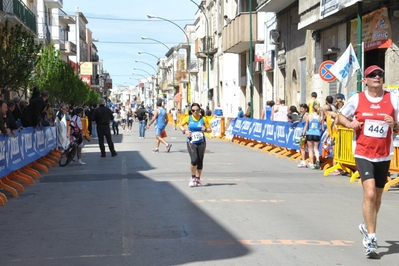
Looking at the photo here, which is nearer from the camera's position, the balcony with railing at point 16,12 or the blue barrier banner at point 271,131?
the blue barrier banner at point 271,131

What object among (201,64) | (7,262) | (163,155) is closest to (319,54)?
(163,155)

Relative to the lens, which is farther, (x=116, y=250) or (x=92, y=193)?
(x=92, y=193)

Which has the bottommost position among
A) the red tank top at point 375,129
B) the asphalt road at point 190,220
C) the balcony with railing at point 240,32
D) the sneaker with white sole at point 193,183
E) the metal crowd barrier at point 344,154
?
the asphalt road at point 190,220

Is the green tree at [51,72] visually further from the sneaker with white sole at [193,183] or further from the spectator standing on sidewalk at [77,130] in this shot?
the sneaker with white sole at [193,183]

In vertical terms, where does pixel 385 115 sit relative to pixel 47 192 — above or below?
above

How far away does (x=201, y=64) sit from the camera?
71.0 m

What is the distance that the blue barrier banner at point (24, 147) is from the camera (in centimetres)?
1302

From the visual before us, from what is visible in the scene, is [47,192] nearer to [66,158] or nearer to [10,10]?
[66,158]

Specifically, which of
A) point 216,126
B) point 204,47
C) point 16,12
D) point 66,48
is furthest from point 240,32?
point 66,48

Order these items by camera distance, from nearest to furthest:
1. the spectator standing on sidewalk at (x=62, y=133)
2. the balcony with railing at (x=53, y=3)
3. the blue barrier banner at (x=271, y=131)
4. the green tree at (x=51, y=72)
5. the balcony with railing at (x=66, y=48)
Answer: the blue barrier banner at (x=271, y=131) < the spectator standing on sidewalk at (x=62, y=133) < the green tree at (x=51, y=72) < the balcony with railing at (x=53, y=3) < the balcony with railing at (x=66, y=48)

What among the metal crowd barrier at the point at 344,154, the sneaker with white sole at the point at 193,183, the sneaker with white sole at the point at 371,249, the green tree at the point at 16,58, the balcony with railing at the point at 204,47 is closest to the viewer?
the sneaker with white sole at the point at 371,249

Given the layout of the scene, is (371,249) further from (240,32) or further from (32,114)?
(240,32)

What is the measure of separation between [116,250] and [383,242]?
3046mm

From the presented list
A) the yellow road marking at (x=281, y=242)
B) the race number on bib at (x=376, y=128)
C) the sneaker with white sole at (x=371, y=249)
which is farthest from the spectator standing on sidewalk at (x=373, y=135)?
the yellow road marking at (x=281, y=242)
